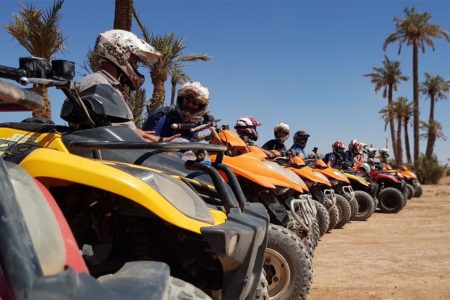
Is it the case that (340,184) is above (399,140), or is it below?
above

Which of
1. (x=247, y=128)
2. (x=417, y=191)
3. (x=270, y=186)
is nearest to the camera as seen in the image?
(x=270, y=186)

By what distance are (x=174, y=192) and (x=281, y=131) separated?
7.64 m

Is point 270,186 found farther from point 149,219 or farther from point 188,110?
point 149,219

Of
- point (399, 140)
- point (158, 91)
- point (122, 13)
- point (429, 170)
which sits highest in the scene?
point (122, 13)

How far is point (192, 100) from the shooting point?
5188mm

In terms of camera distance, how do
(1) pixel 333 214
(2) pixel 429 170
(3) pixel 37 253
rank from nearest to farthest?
(3) pixel 37 253 → (1) pixel 333 214 → (2) pixel 429 170

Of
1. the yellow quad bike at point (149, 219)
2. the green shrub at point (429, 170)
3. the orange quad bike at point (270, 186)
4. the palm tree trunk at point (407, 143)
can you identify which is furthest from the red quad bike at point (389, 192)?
the palm tree trunk at point (407, 143)

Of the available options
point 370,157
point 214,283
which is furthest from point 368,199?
point 214,283

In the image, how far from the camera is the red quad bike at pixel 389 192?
48.0 ft

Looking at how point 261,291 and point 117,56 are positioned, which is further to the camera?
point 117,56

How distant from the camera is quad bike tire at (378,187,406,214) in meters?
14.6

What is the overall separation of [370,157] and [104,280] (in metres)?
18.0

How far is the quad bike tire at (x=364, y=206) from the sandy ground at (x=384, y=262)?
916 mm

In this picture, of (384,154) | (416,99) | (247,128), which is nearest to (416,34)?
(416,99)
